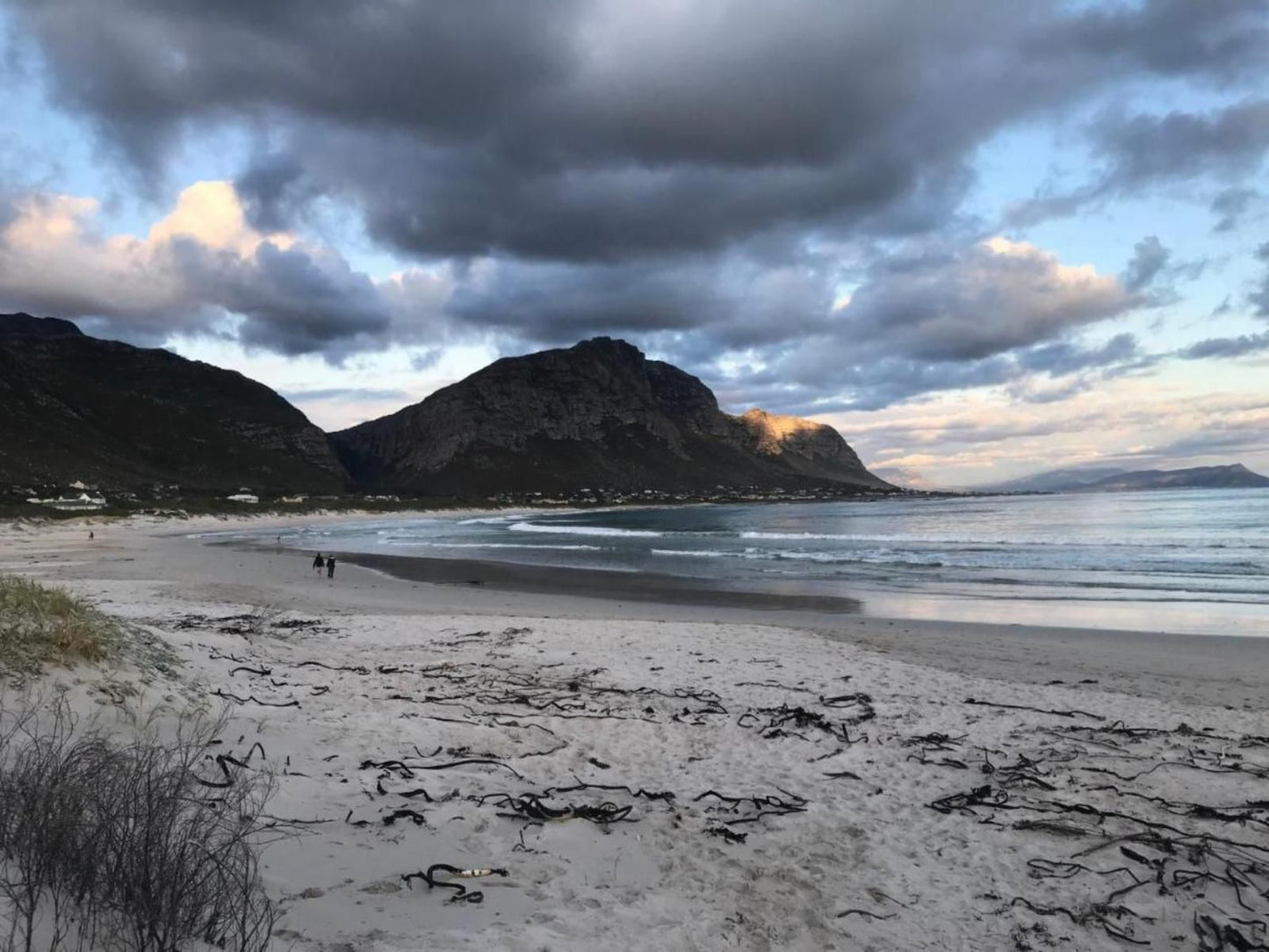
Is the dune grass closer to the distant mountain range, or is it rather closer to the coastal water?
the coastal water

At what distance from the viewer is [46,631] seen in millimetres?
5434

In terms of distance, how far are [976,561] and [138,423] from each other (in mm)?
111403

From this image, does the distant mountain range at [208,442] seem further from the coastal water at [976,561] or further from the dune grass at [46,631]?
the dune grass at [46,631]

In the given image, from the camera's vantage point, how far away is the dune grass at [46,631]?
5.00 meters

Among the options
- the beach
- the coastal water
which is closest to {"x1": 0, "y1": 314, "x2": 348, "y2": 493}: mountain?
the coastal water

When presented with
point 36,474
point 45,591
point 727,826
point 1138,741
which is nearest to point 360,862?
point 727,826

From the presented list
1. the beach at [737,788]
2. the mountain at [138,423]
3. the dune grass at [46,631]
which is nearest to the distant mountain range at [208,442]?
the mountain at [138,423]

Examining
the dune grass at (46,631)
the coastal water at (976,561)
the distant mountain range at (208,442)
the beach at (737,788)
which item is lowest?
the coastal water at (976,561)

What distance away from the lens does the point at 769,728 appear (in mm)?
7121

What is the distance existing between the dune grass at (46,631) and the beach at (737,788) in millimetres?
202

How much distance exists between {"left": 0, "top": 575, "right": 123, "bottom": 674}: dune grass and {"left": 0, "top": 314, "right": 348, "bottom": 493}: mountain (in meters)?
70.4

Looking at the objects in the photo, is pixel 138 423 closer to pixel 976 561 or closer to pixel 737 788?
pixel 976 561

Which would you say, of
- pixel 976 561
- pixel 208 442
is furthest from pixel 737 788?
pixel 208 442

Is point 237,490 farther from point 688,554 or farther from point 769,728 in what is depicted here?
point 769,728
